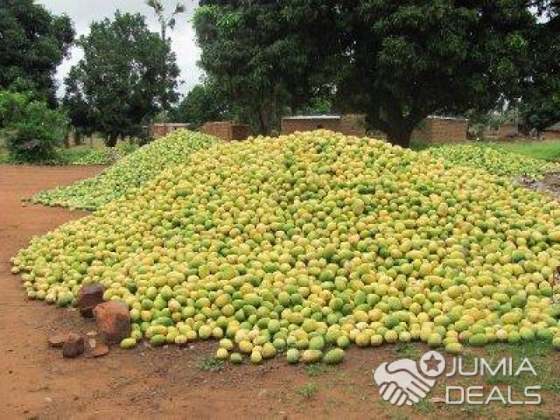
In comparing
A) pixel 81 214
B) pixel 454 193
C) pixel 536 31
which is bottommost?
pixel 81 214

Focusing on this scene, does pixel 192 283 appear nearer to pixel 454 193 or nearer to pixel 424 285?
pixel 424 285

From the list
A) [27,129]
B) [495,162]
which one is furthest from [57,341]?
[27,129]

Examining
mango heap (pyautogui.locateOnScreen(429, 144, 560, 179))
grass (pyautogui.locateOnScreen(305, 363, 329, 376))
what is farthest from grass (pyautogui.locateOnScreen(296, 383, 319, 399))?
mango heap (pyautogui.locateOnScreen(429, 144, 560, 179))

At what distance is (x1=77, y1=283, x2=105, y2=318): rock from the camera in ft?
15.7

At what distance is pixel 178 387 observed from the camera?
3658 millimetres

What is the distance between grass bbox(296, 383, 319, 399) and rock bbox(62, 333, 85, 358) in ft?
5.18

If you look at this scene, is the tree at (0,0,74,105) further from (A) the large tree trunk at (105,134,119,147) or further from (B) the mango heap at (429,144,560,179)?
(B) the mango heap at (429,144,560,179)

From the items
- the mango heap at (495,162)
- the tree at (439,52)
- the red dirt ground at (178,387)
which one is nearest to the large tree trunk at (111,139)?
the tree at (439,52)

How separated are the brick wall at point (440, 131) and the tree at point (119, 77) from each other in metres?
14.2

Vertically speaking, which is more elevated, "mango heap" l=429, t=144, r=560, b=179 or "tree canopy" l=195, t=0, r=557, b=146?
"tree canopy" l=195, t=0, r=557, b=146

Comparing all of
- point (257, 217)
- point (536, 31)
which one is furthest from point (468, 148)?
point (257, 217)

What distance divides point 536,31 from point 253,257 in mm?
13601

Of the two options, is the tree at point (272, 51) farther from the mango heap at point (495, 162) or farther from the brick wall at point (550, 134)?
the brick wall at point (550, 134)

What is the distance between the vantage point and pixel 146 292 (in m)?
4.71
